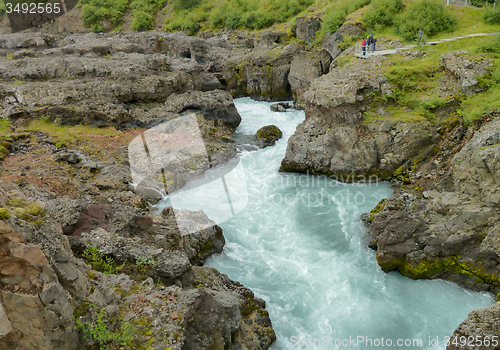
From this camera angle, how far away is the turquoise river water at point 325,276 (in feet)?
34.0

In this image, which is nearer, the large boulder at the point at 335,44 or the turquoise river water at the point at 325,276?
the turquoise river water at the point at 325,276

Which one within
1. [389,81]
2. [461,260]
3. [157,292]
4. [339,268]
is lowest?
[339,268]

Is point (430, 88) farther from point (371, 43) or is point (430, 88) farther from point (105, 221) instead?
point (105, 221)

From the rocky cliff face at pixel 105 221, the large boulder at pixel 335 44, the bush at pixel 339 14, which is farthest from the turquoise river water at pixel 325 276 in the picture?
the bush at pixel 339 14

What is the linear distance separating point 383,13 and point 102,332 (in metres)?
30.5

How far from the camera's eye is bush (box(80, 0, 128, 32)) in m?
60.1

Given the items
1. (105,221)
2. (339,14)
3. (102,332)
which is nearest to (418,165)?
(105,221)

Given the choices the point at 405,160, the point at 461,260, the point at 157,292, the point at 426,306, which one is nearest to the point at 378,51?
the point at 405,160

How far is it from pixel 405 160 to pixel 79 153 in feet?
60.2

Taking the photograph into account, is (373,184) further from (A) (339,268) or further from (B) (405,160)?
(A) (339,268)

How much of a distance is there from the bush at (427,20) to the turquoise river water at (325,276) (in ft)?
48.1

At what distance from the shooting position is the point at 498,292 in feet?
35.7

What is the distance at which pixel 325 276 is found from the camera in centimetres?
1260

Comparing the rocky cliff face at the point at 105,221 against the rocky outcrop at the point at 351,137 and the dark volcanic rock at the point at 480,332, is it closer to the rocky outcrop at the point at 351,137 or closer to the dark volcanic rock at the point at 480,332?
the dark volcanic rock at the point at 480,332
